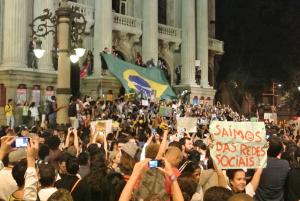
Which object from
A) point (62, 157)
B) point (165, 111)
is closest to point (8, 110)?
point (165, 111)

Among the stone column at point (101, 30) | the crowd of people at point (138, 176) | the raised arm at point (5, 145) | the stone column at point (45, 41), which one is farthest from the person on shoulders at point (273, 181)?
the stone column at point (101, 30)

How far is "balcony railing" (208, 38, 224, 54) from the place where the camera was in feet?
122

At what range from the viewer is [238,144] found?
20.0 feet

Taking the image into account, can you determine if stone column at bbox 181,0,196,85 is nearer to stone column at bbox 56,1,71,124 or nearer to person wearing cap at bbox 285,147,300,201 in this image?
stone column at bbox 56,1,71,124

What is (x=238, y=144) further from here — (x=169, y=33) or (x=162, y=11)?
(x=162, y=11)

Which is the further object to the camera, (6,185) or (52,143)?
(52,143)

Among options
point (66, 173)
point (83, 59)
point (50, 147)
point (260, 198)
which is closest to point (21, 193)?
point (66, 173)

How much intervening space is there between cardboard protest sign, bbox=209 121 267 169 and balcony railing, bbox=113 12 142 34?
23.5 meters

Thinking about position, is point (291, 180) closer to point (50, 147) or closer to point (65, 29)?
point (50, 147)

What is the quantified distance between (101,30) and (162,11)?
27.5 ft

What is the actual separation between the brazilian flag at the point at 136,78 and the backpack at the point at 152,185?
17.1 metres

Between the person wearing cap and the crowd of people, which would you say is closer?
the crowd of people

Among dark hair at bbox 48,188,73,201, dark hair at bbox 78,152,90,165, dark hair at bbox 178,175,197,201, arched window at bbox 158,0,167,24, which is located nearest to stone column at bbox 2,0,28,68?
arched window at bbox 158,0,167,24

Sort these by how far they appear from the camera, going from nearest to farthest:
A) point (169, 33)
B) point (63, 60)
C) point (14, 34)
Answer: point (63, 60) → point (14, 34) → point (169, 33)
